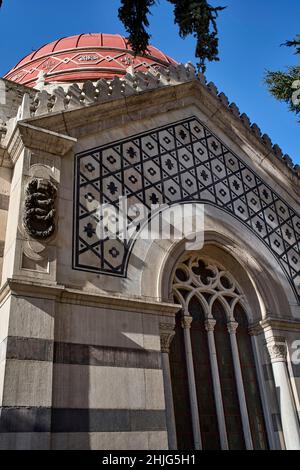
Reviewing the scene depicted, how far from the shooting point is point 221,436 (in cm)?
820

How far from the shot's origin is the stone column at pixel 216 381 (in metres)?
8.22

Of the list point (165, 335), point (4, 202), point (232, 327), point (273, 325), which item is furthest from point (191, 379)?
point (4, 202)

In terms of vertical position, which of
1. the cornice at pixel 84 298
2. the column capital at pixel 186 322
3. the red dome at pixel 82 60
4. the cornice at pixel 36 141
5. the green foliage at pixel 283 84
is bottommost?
the cornice at pixel 84 298

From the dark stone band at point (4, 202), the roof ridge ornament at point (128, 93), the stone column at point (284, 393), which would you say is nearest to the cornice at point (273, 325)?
the stone column at point (284, 393)

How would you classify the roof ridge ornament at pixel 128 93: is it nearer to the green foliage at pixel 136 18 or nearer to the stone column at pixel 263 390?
the green foliage at pixel 136 18

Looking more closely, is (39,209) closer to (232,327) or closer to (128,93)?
(128,93)

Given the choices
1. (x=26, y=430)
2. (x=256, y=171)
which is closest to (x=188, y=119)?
(x=256, y=171)

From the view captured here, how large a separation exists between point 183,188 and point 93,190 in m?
2.46

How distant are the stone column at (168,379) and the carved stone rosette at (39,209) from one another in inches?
107

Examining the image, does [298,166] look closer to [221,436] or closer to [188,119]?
[188,119]

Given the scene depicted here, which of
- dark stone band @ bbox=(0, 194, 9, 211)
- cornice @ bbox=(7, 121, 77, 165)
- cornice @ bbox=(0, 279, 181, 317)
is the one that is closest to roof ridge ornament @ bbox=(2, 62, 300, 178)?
cornice @ bbox=(7, 121, 77, 165)

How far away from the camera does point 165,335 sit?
309 inches

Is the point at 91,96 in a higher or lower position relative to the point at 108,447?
higher
